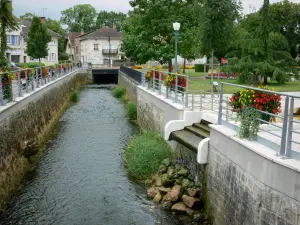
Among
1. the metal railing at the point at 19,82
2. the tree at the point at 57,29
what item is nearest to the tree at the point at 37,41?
the metal railing at the point at 19,82

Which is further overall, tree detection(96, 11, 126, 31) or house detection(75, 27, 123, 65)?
tree detection(96, 11, 126, 31)

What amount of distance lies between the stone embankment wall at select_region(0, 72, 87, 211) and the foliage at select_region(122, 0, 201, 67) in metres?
9.24

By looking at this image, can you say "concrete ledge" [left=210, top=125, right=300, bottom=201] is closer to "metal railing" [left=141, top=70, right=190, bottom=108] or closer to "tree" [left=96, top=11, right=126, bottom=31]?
"metal railing" [left=141, top=70, right=190, bottom=108]

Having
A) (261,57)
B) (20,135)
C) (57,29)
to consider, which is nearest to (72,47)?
(57,29)

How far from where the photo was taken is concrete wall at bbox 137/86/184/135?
13.7 meters

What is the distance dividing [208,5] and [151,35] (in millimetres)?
11791

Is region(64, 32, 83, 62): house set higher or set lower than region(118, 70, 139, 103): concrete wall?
higher

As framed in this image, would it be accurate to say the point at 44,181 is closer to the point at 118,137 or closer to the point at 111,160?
the point at 111,160

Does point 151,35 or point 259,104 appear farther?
point 151,35

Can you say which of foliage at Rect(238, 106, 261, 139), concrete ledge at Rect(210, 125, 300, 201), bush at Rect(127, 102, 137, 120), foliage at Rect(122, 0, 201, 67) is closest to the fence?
foliage at Rect(122, 0, 201, 67)

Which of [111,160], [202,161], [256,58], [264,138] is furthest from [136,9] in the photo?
[264,138]

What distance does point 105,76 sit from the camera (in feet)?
207

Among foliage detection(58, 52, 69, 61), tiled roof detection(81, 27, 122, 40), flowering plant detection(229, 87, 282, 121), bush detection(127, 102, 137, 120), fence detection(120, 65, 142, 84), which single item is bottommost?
bush detection(127, 102, 137, 120)

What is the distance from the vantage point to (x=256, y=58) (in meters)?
26.8
